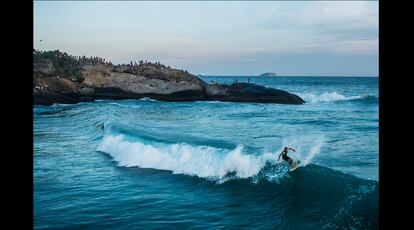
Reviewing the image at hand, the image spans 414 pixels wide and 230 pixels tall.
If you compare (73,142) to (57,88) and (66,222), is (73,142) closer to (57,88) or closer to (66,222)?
(66,222)

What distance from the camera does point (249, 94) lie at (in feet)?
186

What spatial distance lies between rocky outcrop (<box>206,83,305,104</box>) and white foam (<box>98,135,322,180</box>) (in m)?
34.6

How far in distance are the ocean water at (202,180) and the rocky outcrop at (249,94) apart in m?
26.1

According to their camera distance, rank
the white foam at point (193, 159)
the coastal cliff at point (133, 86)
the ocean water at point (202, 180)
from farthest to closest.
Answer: the coastal cliff at point (133, 86) < the white foam at point (193, 159) < the ocean water at point (202, 180)

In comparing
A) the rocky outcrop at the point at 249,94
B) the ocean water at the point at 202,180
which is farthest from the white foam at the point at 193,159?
the rocky outcrop at the point at 249,94

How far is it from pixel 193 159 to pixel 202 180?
9.06 feet

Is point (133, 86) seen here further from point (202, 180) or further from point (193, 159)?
point (202, 180)

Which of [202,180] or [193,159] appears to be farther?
[193,159]

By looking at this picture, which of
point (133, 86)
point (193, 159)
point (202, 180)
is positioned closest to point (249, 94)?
point (133, 86)

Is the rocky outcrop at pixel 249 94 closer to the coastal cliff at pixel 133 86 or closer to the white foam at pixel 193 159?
the coastal cliff at pixel 133 86

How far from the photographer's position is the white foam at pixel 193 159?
54.3 ft

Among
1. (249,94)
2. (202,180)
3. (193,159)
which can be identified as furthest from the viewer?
(249,94)
